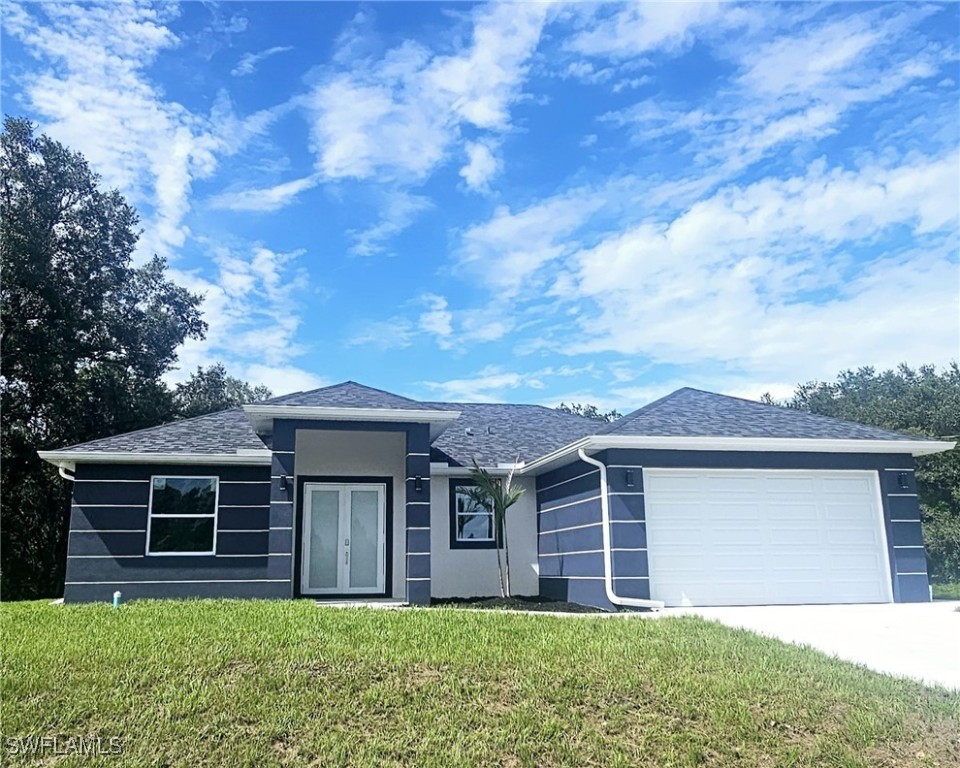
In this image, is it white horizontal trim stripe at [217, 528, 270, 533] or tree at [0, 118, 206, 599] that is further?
tree at [0, 118, 206, 599]

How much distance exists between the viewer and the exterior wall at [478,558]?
49.9 feet

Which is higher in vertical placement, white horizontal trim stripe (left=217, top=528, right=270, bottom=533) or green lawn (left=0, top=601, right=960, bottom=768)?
white horizontal trim stripe (left=217, top=528, right=270, bottom=533)

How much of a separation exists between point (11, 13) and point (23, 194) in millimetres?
11138

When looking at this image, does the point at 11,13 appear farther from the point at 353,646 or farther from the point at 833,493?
the point at 833,493

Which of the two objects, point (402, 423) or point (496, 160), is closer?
point (402, 423)

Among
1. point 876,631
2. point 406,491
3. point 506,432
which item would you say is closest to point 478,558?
point 406,491

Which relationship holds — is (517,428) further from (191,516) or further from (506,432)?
(191,516)

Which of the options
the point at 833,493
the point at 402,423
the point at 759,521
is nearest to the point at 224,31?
the point at 402,423

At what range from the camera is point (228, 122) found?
1312cm

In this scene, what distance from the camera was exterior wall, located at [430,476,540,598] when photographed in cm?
1520

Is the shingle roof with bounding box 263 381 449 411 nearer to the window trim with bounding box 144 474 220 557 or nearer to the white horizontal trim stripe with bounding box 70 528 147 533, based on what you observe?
the window trim with bounding box 144 474 220 557

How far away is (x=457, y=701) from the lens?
6301 mm

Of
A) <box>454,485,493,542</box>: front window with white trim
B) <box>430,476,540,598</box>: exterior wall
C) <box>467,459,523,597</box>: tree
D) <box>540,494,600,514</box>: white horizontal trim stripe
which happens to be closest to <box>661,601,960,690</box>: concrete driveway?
<box>540,494,600,514</box>: white horizontal trim stripe

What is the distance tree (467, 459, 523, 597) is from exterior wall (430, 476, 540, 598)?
0.89ft
